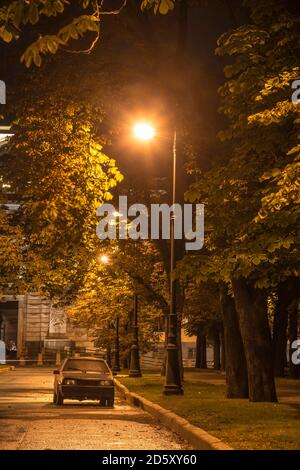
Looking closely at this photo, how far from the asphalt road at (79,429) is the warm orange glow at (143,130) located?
295 inches

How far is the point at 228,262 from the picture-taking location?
16188mm

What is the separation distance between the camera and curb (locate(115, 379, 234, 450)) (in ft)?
39.5

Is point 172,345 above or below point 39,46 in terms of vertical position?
below

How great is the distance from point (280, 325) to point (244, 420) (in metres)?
28.3

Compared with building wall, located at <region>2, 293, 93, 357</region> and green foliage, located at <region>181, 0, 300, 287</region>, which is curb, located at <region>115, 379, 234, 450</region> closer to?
green foliage, located at <region>181, 0, 300, 287</region>

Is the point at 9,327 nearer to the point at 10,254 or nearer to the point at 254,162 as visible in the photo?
the point at 10,254

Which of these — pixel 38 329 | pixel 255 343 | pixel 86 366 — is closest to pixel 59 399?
pixel 86 366

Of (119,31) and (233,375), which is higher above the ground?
(119,31)

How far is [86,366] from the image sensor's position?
79.4 ft

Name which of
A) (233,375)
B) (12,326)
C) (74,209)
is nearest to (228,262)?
(233,375)

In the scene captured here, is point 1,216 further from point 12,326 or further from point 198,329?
point 12,326

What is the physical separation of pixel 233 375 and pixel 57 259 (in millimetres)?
11387
